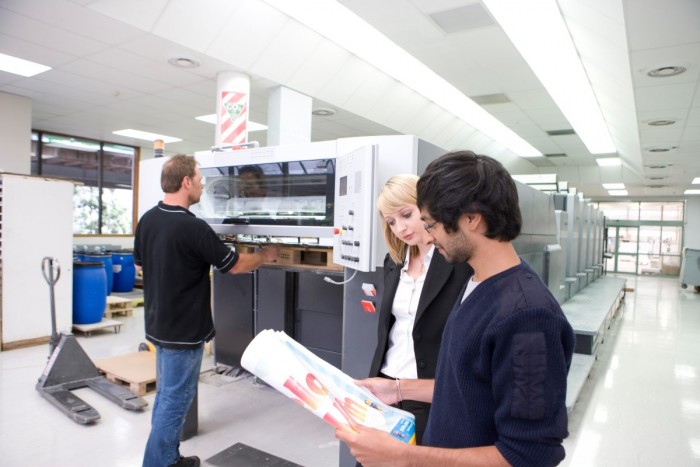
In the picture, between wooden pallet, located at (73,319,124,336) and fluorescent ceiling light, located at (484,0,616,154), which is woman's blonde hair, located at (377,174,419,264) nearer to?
fluorescent ceiling light, located at (484,0,616,154)

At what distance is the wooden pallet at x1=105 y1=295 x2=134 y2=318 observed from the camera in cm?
644

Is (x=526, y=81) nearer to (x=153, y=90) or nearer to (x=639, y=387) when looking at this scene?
(x=639, y=387)

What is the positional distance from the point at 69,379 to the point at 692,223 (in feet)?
70.8

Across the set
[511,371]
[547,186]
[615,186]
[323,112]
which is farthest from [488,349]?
[615,186]

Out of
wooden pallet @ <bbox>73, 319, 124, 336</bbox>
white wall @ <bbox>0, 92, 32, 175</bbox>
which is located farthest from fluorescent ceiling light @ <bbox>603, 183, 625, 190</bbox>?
white wall @ <bbox>0, 92, 32, 175</bbox>

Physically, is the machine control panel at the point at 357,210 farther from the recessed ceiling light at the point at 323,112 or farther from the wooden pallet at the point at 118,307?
the wooden pallet at the point at 118,307

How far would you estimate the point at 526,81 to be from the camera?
662 centimetres

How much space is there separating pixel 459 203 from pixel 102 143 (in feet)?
37.5

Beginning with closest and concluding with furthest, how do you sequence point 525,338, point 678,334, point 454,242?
point 525,338, point 454,242, point 678,334

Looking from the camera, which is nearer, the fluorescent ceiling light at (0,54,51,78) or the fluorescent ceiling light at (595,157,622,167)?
the fluorescent ceiling light at (0,54,51,78)

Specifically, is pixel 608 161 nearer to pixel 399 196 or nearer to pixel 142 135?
pixel 142 135

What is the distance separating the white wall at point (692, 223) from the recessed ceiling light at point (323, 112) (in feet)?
57.1

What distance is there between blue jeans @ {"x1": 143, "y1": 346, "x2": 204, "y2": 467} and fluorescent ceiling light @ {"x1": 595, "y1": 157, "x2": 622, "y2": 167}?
43.5 ft

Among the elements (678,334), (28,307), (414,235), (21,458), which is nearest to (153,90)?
(28,307)
